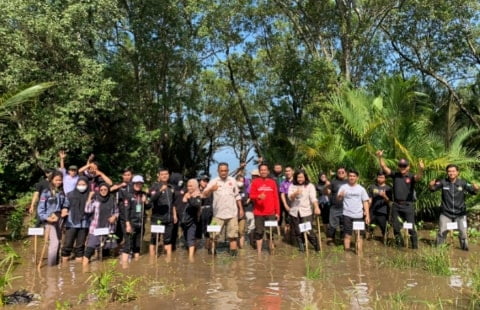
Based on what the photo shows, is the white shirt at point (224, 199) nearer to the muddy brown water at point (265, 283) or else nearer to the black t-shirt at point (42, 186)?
the muddy brown water at point (265, 283)

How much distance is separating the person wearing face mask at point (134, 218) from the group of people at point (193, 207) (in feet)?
0.06

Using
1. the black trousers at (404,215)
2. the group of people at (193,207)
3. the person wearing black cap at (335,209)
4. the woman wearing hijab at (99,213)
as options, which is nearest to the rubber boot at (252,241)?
the group of people at (193,207)

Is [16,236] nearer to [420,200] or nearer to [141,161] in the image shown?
[141,161]

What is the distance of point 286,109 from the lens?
2312 centimetres

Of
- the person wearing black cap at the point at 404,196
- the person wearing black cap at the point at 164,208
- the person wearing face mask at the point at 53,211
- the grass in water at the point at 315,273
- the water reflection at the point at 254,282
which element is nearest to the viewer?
the water reflection at the point at 254,282

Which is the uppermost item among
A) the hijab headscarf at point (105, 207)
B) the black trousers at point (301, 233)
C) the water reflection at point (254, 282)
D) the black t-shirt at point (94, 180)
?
the black t-shirt at point (94, 180)

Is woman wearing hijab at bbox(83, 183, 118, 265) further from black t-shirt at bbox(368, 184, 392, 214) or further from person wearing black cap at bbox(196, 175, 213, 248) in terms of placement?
black t-shirt at bbox(368, 184, 392, 214)

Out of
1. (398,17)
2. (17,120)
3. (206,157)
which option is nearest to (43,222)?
(17,120)

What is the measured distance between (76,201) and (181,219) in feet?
6.52

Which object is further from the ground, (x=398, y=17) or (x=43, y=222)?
(x=398, y=17)

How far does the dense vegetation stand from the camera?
12273mm

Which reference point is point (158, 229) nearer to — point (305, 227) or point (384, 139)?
point (305, 227)

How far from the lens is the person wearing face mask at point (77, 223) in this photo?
28.5 feet

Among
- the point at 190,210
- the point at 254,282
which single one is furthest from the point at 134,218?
the point at 254,282
